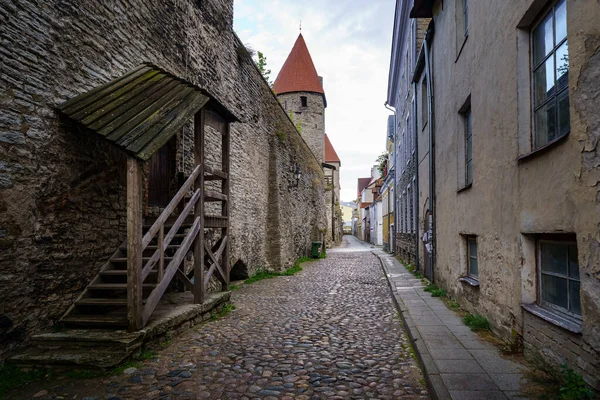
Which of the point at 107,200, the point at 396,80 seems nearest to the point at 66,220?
the point at 107,200

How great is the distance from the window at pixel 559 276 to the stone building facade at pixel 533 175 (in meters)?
0.01

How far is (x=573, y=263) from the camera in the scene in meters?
3.48

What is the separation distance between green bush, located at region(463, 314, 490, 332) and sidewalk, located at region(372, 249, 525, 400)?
8 cm

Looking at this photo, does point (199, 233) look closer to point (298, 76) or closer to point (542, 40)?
point (542, 40)

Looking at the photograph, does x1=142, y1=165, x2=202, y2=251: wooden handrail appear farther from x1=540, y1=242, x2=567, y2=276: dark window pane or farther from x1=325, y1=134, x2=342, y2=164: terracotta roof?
x1=325, y1=134, x2=342, y2=164: terracotta roof

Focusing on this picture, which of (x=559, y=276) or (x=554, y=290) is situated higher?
(x=559, y=276)

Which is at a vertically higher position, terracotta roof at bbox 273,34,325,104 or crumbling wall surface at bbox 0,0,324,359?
terracotta roof at bbox 273,34,325,104

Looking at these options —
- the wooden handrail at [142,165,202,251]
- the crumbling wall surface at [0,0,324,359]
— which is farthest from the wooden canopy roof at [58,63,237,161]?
the wooden handrail at [142,165,202,251]

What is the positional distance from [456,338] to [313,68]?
36813 mm

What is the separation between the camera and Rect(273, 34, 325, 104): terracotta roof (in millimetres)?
36719

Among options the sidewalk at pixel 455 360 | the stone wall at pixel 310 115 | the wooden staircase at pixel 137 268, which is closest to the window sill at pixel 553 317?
the sidewalk at pixel 455 360

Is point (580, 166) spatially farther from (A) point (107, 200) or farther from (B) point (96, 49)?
(B) point (96, 49)

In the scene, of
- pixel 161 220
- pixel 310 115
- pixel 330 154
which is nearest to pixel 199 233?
pixel 161 220

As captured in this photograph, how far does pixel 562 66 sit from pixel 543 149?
0.76m
